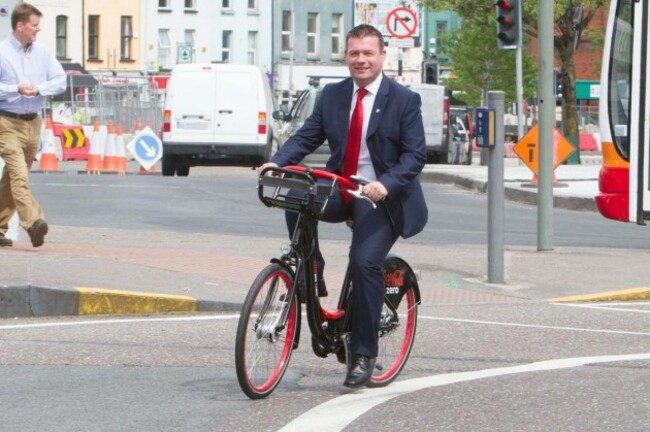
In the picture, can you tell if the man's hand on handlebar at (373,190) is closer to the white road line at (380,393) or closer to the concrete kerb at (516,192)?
the white road line at (380,393)

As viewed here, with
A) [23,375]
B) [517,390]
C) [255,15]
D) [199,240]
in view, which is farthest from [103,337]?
[255,15]

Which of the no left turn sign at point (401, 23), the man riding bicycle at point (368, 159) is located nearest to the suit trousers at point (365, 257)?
the man riding bicycle at point (368, 159)

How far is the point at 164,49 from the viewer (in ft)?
310

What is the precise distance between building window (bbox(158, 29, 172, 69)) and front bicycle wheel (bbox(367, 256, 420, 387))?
85402mm

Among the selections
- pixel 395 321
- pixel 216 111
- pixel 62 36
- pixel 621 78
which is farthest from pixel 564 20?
pixel 62 36

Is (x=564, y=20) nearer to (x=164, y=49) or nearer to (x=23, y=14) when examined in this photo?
(x=23, y=14)

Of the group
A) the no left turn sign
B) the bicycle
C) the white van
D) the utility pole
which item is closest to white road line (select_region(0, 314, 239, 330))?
the bicycle

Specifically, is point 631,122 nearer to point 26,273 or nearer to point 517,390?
point 26,273

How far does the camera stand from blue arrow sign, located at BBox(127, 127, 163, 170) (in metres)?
36.2

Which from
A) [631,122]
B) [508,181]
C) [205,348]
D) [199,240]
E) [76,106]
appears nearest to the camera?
[205,348]

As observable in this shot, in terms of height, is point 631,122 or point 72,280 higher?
point 631,122

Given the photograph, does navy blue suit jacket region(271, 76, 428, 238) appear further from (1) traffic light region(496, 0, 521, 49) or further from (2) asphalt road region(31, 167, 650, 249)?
(1) traffic light region(496, 0, 521, 49)

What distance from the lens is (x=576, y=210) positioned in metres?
27.1

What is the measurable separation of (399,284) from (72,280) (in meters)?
3.76
